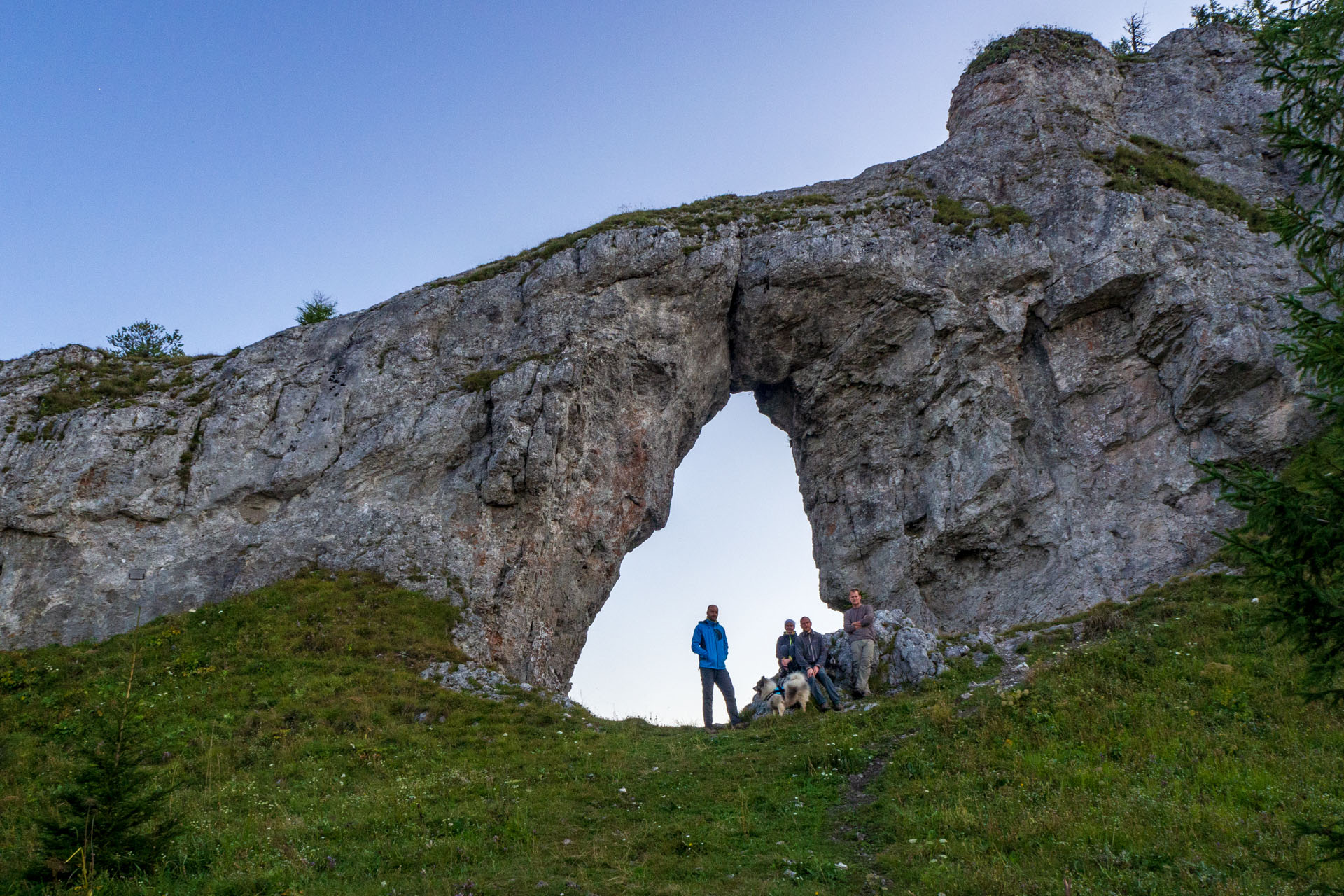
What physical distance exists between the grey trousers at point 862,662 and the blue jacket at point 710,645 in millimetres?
2968

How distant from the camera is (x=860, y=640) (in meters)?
18.7

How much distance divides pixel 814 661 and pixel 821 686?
63 cm

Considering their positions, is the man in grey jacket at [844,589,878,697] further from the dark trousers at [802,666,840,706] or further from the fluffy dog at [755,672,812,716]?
the fluffy dog at [755,672,812,716]

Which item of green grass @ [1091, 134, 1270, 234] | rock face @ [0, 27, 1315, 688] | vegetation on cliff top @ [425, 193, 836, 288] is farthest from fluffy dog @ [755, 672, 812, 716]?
green grass @ [1091, 134, 1270, 234]

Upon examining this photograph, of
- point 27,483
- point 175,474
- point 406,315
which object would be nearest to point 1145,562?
point 406,315

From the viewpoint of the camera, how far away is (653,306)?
27.5 metres

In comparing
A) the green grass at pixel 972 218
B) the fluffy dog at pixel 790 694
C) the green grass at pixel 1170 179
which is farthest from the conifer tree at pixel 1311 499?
the green grass at pixel 1170 179

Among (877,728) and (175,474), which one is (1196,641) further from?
(175,474)

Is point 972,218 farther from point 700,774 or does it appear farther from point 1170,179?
point 700,774

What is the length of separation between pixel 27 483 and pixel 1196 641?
2843 cm

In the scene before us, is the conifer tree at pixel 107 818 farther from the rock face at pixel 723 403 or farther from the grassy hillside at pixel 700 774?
the rock face at pixel 723 403

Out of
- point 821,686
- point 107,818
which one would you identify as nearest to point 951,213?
point 821,686

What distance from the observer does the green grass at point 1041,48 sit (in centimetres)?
3391

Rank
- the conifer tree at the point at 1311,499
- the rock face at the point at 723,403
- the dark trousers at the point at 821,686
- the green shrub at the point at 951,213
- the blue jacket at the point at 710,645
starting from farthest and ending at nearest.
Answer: the green shrub at the point at 951,213 < the rock face at the point at 723,403 < the blue jacket at the point at 710,645 < the dark trousers at the point at 821,686 < the conifer tree at the point at 1311,499
